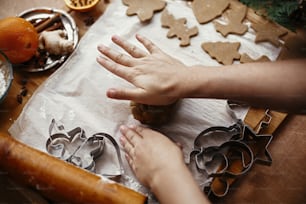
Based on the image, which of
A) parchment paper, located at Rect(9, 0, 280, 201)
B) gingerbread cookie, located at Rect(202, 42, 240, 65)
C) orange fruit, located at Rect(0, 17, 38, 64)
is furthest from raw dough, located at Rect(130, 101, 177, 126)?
orange fruit, located at Rect(0, 17, 38, 64)

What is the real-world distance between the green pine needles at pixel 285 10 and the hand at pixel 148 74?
21 centimetres

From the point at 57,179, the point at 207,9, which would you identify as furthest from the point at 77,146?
the point at 207,9

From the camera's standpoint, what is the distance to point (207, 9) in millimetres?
1023

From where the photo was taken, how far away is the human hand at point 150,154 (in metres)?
0.76

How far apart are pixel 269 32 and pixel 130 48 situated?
34 cm

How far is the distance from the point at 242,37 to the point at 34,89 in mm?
506

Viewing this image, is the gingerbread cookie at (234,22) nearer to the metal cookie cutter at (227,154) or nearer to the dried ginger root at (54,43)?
the metal cookie cutter at (227,154)

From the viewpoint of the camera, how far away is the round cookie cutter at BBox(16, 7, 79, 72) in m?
0.97

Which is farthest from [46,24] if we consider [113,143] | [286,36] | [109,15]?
[286,36]

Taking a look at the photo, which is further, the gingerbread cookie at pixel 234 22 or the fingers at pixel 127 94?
the gingerbread cookie at pixel 234 22

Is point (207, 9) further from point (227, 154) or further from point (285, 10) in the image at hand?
point (227, 154)

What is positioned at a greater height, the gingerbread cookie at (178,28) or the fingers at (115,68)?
the fingers at (115,68)

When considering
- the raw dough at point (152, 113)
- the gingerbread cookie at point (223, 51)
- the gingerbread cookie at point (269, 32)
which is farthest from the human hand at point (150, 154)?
the gingerbread cookie at point (269, 32)

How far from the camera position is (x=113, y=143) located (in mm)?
854
